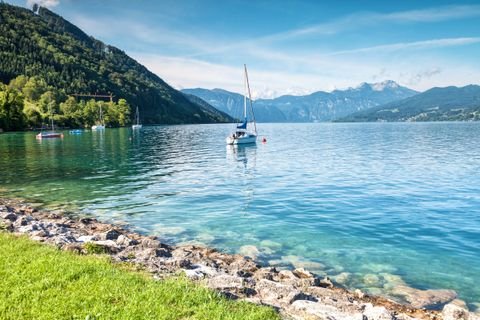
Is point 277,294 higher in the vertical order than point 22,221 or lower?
lower

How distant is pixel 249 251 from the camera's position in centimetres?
2202

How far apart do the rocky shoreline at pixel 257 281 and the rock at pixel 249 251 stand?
2.35 feet

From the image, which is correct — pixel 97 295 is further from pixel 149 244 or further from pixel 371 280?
pixel 371 280

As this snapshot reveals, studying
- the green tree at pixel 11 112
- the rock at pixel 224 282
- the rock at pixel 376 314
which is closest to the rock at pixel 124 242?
the rock at pixel 224 282

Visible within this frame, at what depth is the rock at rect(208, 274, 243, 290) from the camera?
12894mm

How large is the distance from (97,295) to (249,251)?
11997 millimetres

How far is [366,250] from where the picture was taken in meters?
22.2

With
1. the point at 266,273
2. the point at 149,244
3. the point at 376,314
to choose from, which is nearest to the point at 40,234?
the point at 149,244

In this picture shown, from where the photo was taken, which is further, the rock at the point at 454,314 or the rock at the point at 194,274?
the rock at the point at 194,274

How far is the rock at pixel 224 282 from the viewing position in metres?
12.9

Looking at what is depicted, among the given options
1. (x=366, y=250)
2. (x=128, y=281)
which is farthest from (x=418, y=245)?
(x=128, y=281)

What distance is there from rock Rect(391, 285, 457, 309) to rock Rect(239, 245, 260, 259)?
745 centimetres

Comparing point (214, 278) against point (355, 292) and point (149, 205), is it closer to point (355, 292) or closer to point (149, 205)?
point (355, 292)

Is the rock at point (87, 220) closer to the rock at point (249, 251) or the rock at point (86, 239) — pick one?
the rock at point (86, 239)
